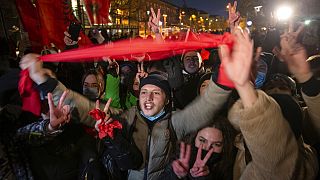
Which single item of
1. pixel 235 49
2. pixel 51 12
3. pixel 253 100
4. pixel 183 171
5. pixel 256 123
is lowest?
pixel 183 171

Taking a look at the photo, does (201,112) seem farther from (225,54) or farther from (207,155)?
(225,54)

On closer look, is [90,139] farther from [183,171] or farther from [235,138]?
[235,138]

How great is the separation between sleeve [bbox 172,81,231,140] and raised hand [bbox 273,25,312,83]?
77 cm

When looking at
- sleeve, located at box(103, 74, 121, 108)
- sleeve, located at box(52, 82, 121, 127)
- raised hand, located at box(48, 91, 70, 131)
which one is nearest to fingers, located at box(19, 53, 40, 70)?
sleeve, located at box(52, 82, 121, 127)

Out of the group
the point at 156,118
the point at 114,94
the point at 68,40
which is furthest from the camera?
the point at 68,40

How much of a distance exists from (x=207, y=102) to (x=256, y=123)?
3.06ft

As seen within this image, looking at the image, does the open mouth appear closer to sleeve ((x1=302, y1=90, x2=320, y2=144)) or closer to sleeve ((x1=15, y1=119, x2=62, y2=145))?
sleeve ((x1=15, y1=119, x2=62, y2=145))

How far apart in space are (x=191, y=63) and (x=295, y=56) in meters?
2.31

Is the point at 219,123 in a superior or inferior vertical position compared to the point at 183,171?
superior

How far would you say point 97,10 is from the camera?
25.0 feet

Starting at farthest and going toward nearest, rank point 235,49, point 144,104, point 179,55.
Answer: point 179,55 < point 144,104 < point 235,49

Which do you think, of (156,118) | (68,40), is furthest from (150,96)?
(68,40)

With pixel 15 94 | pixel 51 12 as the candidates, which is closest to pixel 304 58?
pixel 15 94

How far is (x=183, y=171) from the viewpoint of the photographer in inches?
92.7
